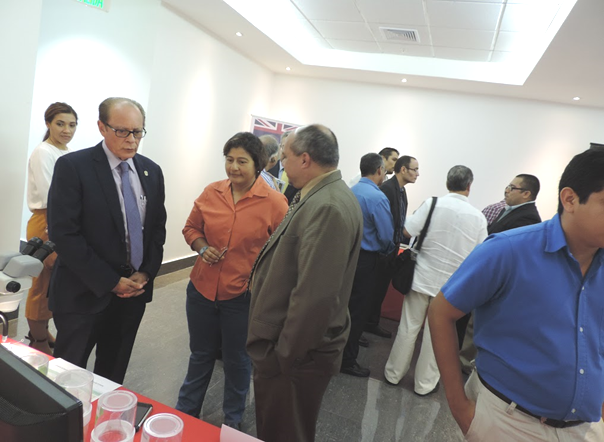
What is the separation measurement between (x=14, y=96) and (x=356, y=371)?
10.3 feet

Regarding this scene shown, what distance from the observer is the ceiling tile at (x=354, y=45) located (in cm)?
545

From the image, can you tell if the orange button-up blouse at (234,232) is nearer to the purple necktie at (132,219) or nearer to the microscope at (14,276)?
the purple necktie at (132,219)

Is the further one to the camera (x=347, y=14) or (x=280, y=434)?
(x=347, y=14)

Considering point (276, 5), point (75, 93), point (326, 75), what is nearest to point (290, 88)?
point (326, 75)

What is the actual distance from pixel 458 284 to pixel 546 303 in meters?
0.24

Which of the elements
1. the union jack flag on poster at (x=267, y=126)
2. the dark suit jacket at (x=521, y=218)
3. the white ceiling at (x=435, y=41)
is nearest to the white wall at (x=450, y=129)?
the white ceiling at (x=435, y=41)

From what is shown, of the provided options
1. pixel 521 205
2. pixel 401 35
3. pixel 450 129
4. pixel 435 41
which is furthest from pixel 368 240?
pixel 450 129

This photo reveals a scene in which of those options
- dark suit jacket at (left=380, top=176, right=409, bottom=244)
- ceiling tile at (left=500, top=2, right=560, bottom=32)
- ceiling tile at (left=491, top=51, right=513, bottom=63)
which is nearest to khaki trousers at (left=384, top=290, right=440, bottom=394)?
dark suit jacket at (left=380, top=176, right=409, bottom=244)

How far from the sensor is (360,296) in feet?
10.2

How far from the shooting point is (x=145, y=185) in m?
1.88

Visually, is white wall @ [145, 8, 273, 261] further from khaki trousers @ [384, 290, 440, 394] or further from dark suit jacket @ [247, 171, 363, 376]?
dark suit jacket @ [247, 171, 363, 376]

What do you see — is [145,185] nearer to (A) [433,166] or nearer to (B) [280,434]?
(B) [280,434]

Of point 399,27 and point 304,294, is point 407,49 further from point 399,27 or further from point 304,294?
point 304,294

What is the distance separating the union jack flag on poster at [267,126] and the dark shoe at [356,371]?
155 inches
